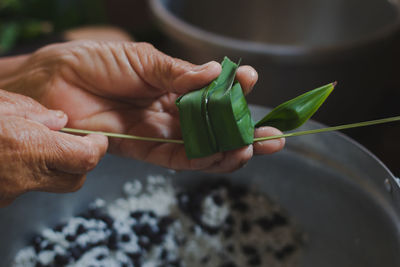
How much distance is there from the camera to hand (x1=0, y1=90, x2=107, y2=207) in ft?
1.63

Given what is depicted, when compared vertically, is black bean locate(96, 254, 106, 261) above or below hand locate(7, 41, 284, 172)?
below

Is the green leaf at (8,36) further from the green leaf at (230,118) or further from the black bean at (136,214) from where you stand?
the green leaf at (230,118)

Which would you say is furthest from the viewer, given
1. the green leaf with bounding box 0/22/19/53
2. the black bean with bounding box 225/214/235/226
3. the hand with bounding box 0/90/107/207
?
the green leaf with bounding box 0/22/19/53

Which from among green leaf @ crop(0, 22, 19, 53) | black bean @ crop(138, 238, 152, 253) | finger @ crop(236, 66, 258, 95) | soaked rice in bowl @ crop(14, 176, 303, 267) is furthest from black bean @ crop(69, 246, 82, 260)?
green leaf @ crop(0, 22, 19, 53)

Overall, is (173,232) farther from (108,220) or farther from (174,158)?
(174,158)

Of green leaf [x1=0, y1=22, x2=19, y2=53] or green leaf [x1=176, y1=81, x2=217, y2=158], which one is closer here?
green leaf [x1=176, y1=81, x2=217, y2=158]

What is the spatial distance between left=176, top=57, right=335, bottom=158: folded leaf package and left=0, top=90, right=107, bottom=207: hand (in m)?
0.13

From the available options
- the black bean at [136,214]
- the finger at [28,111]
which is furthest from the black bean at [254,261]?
the finger at [28,111]

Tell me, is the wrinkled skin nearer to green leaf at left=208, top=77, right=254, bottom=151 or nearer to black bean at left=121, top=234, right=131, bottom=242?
green leaf at left=208, top=77, right=254, bottom=151

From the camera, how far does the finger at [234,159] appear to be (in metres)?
0.55

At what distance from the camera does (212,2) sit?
4.27 ft

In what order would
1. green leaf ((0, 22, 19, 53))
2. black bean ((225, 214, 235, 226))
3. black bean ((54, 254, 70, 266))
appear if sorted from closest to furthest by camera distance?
black bean ((54, 254, 70, 266)) < black bean ((225, 214, 235, 226)) < green leaf ((0, 22, 19, 53))

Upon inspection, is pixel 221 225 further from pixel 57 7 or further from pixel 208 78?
pixel 57 7

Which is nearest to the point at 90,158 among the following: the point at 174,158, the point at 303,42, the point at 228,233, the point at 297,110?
the point at 174,158
